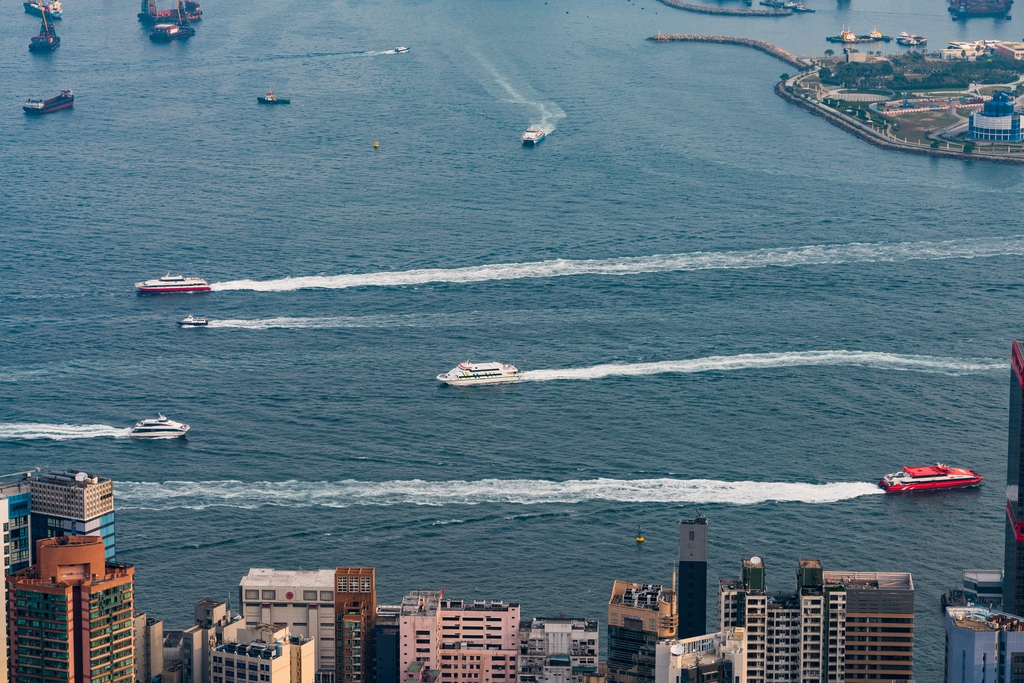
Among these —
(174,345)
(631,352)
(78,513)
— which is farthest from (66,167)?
(78,513)

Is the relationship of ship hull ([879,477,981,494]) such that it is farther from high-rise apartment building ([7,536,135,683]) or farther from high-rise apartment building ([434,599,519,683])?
high-rise apartment building ([7,536,135,683])

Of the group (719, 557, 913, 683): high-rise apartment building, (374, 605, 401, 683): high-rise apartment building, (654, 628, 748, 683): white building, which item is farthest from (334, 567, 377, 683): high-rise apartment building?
(719, 557, 913, 683): high-rise apartment building

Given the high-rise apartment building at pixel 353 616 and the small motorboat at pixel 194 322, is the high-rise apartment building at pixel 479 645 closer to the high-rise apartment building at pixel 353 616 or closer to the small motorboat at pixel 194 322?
the high-rise apartment building at pixel 353 616

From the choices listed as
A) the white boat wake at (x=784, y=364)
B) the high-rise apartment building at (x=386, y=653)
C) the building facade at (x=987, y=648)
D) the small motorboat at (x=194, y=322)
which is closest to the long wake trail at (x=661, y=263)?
the small motorboat at (x=194, y=322)

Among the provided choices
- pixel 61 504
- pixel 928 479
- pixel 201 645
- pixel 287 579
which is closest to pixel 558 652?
pixel 287 579

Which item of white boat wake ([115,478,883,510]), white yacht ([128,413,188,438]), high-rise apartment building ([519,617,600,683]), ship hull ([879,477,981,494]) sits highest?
white yacht ([128,413,188,438])

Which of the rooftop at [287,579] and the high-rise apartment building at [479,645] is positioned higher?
the rooftop at [287,579]

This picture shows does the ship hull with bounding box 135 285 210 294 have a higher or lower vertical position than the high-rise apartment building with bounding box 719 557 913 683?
higher

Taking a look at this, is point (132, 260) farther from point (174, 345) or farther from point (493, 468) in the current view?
point (493, 468)
